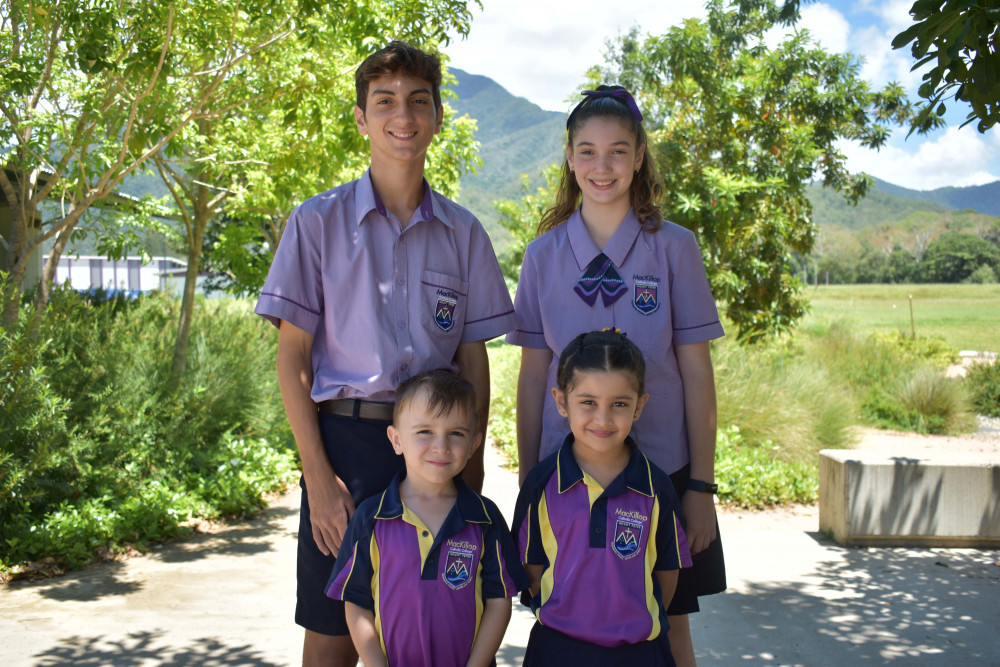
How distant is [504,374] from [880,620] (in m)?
7.32

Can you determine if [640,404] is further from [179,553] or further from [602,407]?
[179,553]

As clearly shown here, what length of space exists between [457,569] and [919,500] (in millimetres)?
4607

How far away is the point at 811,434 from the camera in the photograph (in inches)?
336

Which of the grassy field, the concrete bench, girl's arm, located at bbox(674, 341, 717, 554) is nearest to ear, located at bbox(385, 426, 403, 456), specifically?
girl's arm, located at bbox(674, 341, 717, 554)

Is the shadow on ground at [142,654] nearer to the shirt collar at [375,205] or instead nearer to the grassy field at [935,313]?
the shirt collar at [375,205]

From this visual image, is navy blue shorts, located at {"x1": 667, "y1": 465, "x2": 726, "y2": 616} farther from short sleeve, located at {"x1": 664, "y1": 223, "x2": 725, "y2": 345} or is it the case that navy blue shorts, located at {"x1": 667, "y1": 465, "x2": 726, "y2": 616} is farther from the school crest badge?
the school crest badge

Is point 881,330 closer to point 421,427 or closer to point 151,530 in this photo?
point 151,530

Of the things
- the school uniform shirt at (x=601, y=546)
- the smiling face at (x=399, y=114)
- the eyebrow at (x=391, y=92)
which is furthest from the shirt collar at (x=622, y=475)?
the eyebrow at (x=391, y=92)

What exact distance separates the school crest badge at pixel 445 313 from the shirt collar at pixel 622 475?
1.66 feet

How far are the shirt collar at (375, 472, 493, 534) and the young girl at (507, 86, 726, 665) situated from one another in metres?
0.35

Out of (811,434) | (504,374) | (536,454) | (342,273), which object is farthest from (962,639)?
(504,374)

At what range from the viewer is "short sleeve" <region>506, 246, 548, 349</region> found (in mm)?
2660

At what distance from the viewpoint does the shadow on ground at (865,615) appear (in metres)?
3.98

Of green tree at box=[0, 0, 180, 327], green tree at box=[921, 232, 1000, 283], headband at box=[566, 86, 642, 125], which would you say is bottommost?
headband at box=[566, 86, 642, 125]
